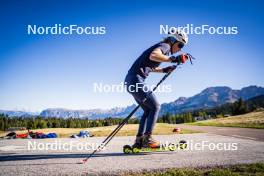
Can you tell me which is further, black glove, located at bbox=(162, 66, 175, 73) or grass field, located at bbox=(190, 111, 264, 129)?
grass field, located at bbox=(190, 111, 264, 129)

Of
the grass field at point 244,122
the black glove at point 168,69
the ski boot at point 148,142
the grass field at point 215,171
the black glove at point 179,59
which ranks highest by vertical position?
the black glove at point 179,59

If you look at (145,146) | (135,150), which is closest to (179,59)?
(145,146)

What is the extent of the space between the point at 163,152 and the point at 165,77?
2.00 m

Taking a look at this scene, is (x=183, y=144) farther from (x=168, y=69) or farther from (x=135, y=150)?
(x=168, y=69)

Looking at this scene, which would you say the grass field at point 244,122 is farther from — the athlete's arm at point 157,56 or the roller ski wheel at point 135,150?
the athlete's arm at point 157,56

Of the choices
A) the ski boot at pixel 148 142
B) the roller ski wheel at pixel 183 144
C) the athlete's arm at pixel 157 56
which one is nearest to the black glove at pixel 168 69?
the athlete's arm at pixel 157 56

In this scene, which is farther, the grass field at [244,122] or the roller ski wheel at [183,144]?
the grass field at [244,122]

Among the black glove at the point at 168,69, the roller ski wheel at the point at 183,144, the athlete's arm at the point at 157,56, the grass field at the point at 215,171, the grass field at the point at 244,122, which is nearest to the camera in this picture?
the grass field at the point at 215,171

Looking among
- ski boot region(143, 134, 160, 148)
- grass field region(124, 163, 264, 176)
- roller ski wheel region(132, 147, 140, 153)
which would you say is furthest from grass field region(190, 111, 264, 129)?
grass field region(124, 163, 264, 176)

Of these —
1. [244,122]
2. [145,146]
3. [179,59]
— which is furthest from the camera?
[244,122]

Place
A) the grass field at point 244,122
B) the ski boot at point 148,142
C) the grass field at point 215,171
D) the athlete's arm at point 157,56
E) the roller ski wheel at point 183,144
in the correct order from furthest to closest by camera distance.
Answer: the grass field at point 244,122, the roller ski wheel at point 183,144, the ski boot at point 148,142, the athlete's arm at point 157,56, the grass field at point 215,171

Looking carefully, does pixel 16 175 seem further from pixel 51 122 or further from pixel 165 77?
pixel 51 122

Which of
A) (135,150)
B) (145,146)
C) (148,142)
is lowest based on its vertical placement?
(135,150)

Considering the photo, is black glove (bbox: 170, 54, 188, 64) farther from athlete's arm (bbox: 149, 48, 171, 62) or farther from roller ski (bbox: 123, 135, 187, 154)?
roller ski (bbox: 123, 135, 187, 154)
